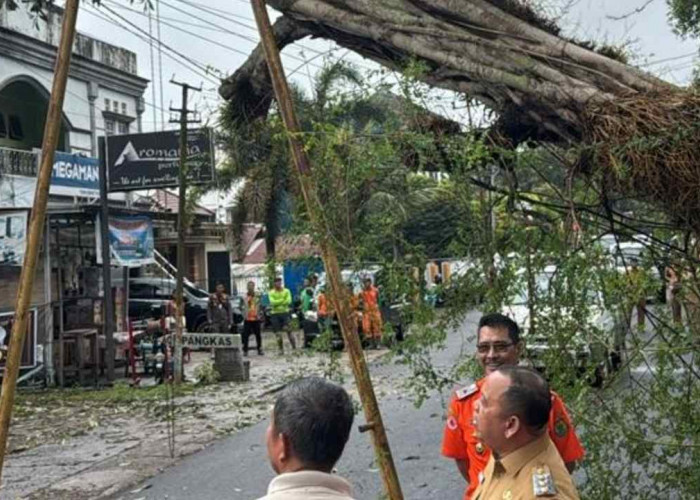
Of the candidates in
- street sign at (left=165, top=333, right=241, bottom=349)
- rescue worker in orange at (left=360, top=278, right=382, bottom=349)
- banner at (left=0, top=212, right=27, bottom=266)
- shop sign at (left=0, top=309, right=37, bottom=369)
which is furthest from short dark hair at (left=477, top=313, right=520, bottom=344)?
banner at (left=0, top=212, right=27, bottom=266)

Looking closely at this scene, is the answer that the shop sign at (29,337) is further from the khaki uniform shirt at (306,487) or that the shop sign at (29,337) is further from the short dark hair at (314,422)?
the khaki uniform shirt at (306,487)

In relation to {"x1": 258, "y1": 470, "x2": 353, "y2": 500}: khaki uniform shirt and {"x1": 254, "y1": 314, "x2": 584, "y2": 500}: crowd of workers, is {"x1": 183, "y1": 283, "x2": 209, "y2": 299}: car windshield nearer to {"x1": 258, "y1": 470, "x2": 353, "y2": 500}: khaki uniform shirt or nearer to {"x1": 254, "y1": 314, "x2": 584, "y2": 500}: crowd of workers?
{"x1": 254, "y1": 314, "x2": 584, "y2": 500}: crowd of workers

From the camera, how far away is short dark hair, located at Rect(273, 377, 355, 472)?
7.49ft

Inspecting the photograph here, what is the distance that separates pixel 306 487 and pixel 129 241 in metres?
14.5

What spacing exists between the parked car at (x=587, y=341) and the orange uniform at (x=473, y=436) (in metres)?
1.07

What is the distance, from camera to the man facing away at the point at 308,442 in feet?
7.23

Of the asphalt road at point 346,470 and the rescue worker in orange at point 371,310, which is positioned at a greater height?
the rescue worker in orange at point 371,310

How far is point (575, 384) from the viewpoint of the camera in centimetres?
470

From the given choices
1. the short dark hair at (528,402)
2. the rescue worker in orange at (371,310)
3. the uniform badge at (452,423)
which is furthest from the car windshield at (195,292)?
the short dark hair at (528,402)

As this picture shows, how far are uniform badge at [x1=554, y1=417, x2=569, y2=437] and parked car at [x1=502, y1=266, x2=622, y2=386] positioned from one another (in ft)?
3.96

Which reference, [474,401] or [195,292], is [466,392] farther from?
[195,292]

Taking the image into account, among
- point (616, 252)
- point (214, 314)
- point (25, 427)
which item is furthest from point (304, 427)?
point (214, 314)

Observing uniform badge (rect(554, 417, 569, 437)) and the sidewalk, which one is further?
the sidewalk

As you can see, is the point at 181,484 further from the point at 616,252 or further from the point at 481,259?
the point at 616,252
